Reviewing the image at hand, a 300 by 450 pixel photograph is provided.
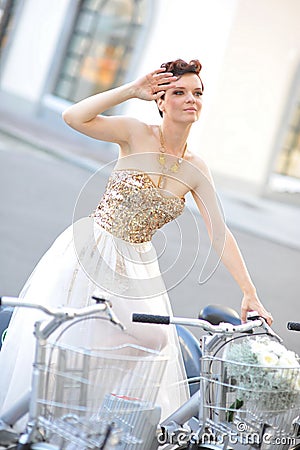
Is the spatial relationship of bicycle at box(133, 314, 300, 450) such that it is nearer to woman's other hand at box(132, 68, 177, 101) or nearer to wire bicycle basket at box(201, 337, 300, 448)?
wire bicycle basket at box(201, 337, 300, 448)

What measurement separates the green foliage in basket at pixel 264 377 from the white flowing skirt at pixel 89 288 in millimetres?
321

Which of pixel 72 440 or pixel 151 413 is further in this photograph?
pixel 151 413

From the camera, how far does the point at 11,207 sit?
331 inches

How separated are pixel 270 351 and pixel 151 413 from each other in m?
0.43

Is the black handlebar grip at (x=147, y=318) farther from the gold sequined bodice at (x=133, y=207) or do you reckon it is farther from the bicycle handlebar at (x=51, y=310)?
the gold sequined bodice at (x=133, y=207)

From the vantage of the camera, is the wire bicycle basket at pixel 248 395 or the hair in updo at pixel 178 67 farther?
the hair in updo at pixel 178 67

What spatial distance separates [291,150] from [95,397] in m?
12.7

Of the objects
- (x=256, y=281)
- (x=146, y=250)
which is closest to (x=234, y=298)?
(x=256, y=281)

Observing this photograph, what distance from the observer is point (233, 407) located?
8.22 ft

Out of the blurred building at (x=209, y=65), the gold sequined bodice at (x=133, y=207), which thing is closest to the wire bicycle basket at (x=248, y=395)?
the gold sequined bodice at (x=133, y=207)

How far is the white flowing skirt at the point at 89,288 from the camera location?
2779 mm

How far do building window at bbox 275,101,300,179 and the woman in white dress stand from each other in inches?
447

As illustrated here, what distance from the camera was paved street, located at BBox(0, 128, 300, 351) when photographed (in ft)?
9.80

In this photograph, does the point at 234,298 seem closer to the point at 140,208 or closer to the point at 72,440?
the point at 140,208
